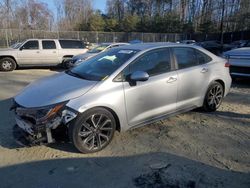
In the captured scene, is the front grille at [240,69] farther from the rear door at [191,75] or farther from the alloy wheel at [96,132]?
the alloy wheel at [96,132]

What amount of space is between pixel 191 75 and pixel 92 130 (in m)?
2.25

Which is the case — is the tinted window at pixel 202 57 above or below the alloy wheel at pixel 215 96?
above

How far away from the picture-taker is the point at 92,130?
400 centimetres

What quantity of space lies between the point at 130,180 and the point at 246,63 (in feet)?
21.1

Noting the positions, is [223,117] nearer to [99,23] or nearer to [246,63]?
[246,63]

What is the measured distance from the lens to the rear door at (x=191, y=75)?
198 inches

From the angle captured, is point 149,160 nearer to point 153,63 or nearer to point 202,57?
point 153,63

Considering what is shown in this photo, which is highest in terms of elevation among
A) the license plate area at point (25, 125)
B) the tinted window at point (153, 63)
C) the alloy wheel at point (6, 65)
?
the tinted window at point (153, 63)

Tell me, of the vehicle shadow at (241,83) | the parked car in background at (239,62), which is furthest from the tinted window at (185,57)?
the vehicle shadow at (241,83)

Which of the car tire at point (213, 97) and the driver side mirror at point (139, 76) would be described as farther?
the car tire at point (213, 97)

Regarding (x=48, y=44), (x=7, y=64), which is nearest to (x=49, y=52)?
(x=48, y=44)

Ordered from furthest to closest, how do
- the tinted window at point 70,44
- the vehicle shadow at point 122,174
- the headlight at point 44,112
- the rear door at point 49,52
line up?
the tinted window at point 70,44 < the rear door at point 49,52 < the headlight at point 44,112 < the vehicle shadow at point 122,174

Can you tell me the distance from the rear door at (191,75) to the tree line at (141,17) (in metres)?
39.9

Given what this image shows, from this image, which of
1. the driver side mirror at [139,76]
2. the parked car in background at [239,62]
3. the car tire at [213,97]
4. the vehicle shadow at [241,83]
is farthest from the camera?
the vehicle shadow at [241,83]
